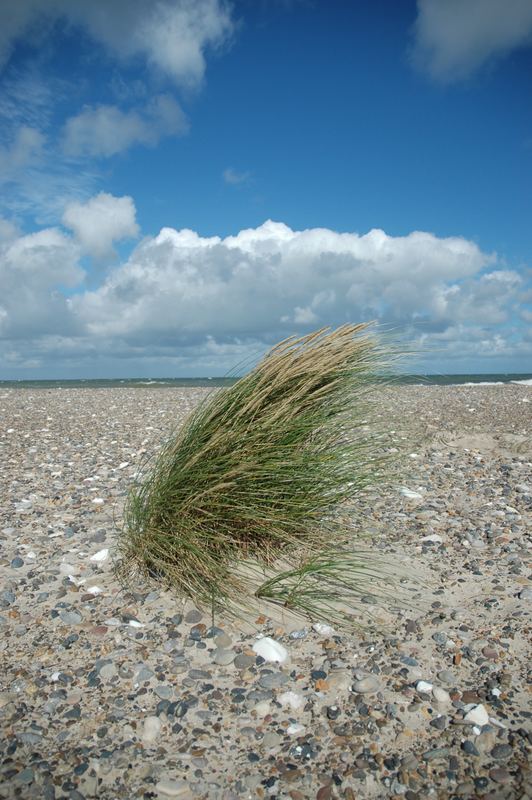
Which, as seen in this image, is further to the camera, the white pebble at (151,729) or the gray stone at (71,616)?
the gray stone at (71,616)

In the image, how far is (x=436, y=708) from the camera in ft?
9.36

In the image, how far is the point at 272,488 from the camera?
4.17 m

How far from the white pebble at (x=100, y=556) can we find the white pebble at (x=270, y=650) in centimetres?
184

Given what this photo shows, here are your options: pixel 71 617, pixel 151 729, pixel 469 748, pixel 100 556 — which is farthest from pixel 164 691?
pixel 100 556

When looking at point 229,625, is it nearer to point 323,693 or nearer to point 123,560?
point 323,693

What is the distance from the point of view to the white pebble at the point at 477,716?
2.73 metres

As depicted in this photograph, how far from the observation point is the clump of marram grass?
399cm

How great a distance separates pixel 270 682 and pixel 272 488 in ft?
4.67

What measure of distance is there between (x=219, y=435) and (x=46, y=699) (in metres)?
2.03

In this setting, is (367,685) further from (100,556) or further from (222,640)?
(100,556)

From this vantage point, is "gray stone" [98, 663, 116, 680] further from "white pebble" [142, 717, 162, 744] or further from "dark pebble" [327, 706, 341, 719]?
"dark pebble" [327, 706, 341, 719]

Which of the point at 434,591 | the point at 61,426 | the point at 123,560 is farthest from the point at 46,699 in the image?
the point at 61,426

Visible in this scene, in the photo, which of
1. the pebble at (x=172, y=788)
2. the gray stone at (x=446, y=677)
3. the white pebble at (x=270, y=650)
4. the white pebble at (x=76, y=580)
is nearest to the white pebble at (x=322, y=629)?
the white pebble at (x=270, y=650)

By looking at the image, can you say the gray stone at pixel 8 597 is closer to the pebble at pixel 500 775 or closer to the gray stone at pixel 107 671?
the gray stone at pixel 107 671
